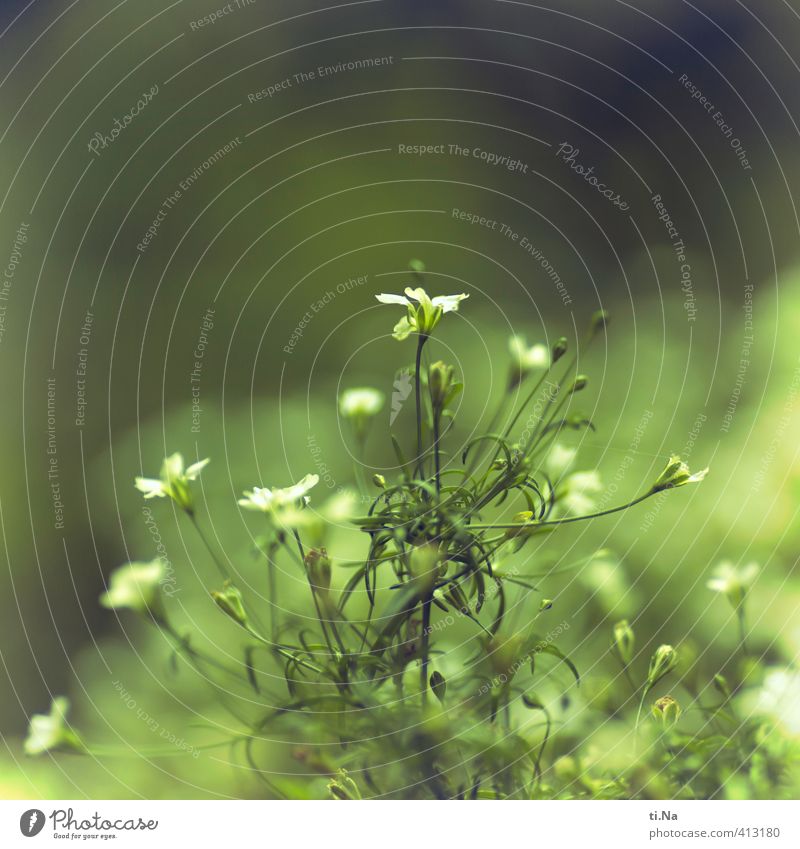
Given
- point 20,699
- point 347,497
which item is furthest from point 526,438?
point 20,699

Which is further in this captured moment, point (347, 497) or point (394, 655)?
point (347, 497)

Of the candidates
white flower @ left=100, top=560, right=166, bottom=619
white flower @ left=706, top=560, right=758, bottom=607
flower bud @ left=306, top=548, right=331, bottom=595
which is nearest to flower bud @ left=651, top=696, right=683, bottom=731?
white flower @ left=706, top=560, right=758, bottom=607

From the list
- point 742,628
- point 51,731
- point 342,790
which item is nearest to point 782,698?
point 742,628

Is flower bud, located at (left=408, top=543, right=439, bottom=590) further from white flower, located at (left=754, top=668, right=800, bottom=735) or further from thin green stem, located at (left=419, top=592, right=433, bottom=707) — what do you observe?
white flower, located at (left=754, top=668, right=800, bottom=735)

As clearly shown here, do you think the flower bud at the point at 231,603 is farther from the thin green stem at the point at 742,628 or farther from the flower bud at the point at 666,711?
the thin green stem at the point at 742,628

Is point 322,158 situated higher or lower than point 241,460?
higher
